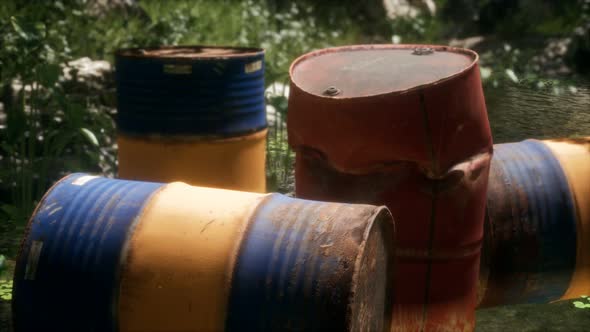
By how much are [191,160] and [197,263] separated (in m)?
1.50

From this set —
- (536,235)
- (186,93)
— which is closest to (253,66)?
(186,93)

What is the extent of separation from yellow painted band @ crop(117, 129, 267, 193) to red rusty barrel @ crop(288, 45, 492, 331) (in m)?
0.88

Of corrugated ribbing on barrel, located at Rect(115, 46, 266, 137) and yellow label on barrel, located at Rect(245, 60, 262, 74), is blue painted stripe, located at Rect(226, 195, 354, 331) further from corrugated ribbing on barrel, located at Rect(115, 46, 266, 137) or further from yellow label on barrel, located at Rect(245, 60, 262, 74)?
yellow label on barrel, located at Rect(245, 60, 262, 74)

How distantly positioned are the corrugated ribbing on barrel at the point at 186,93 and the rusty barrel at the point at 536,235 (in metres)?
1.21

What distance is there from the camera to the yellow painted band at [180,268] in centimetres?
214

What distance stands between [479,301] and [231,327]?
1.38 m

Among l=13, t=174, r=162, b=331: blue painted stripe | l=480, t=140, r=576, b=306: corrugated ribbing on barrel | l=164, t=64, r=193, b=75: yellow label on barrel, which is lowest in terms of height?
l=480, t=140, r=576, b=306: corrugated ribbing on barrel

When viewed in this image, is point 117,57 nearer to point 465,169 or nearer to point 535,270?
point 465,169

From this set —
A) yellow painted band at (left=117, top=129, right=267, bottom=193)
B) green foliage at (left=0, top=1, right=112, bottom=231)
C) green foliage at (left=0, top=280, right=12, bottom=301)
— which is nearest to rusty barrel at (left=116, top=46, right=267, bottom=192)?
yellow painted band at (left=117, top=129, right=267, bottom=193)

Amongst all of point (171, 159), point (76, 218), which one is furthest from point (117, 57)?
point (76, 218)

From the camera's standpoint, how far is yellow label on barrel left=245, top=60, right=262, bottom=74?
3.73 m

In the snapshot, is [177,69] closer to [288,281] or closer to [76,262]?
[76,262]

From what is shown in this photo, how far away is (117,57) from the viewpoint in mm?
3729

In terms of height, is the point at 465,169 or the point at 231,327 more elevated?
the point at 465,169
